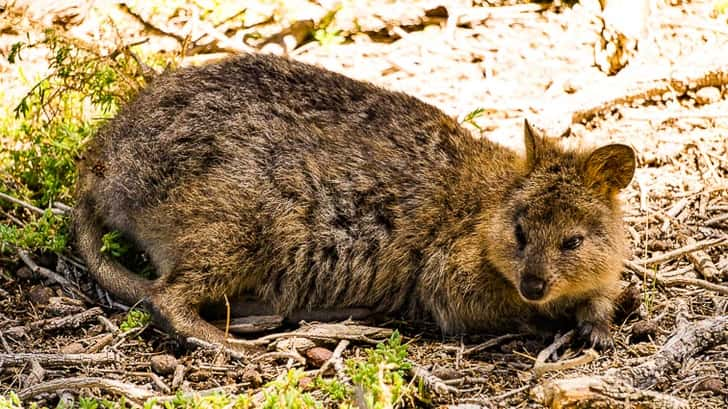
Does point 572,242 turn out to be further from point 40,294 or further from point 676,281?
point 40,294

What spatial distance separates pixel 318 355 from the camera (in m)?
5.20

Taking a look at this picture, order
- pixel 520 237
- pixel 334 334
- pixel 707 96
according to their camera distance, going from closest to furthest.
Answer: pixel 520 237, pixel 334 334, pixel 707 96

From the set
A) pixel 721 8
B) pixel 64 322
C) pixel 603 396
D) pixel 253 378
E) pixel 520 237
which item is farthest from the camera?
pixel 721 8

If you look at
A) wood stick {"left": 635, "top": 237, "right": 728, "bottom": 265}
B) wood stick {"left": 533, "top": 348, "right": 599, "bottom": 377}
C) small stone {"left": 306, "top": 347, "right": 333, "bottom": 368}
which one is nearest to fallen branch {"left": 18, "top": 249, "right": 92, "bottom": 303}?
small stone {"left": 306, "top": 347, "right": 333, "bottom": 368}

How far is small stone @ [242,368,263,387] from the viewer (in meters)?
4.95

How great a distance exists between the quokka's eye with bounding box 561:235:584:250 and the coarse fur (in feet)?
0.63

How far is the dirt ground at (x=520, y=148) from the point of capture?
4.98 metres

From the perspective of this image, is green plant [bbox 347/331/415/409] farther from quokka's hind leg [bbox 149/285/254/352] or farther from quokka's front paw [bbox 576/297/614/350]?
quokka's front paw [bbox 576/297/614/350]

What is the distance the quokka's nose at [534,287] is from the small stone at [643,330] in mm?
672

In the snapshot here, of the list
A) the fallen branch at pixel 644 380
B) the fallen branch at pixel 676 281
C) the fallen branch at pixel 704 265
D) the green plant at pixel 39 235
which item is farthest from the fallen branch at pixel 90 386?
the fallen branch at pixel 704 265

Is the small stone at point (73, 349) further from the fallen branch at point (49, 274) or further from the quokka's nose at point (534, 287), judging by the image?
the quokka's nose at point (534, 287)

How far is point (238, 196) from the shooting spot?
5.51m

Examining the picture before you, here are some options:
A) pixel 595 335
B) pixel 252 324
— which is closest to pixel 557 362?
pixel 595 335

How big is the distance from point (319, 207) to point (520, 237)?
4.05 ft
